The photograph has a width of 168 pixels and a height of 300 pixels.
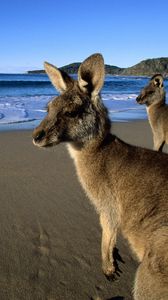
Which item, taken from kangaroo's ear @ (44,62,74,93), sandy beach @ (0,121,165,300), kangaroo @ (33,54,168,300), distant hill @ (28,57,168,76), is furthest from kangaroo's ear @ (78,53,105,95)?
distant hill @ (28,57,168,76)

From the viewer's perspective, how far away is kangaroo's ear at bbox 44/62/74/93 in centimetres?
424

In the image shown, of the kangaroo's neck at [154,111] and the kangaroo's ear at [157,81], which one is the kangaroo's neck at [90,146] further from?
the kangaroo's ear at [157,81]

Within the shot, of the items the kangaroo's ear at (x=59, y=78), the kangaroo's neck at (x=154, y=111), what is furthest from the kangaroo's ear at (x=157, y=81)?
the kangaroo's ear at (x=59, y=78)

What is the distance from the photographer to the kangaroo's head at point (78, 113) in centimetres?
392

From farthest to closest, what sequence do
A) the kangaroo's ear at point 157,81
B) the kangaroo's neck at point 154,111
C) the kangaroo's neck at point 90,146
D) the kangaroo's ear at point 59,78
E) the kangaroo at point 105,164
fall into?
1. the kangaroo's ear at point 157,81
2. the kangaroo's neck at point 154,111
3. the kangaroo's ear at point 59,78
4. the kangaroo's neck at point 90,146
5. the kangaroo at point 105,164

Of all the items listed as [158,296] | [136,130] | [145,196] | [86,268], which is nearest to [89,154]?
[145,196]

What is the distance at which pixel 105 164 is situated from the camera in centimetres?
398

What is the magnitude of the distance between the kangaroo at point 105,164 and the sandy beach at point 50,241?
397 millimetres

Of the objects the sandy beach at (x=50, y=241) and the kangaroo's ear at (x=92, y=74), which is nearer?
the kangaroo's ear at (x=92, y=74)

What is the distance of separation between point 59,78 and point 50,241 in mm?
1916

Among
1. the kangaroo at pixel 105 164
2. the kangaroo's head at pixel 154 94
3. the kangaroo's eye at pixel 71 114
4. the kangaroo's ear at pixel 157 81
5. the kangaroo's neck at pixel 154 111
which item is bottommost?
the kangaroo's neck at pixel 154 111

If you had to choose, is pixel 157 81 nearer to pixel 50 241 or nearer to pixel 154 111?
pixel 154 111

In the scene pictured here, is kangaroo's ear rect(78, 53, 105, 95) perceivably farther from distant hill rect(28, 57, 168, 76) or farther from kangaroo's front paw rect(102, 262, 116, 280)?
distant hill rect(28, 57, 168, 76)

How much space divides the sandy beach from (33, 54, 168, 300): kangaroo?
40 cm
